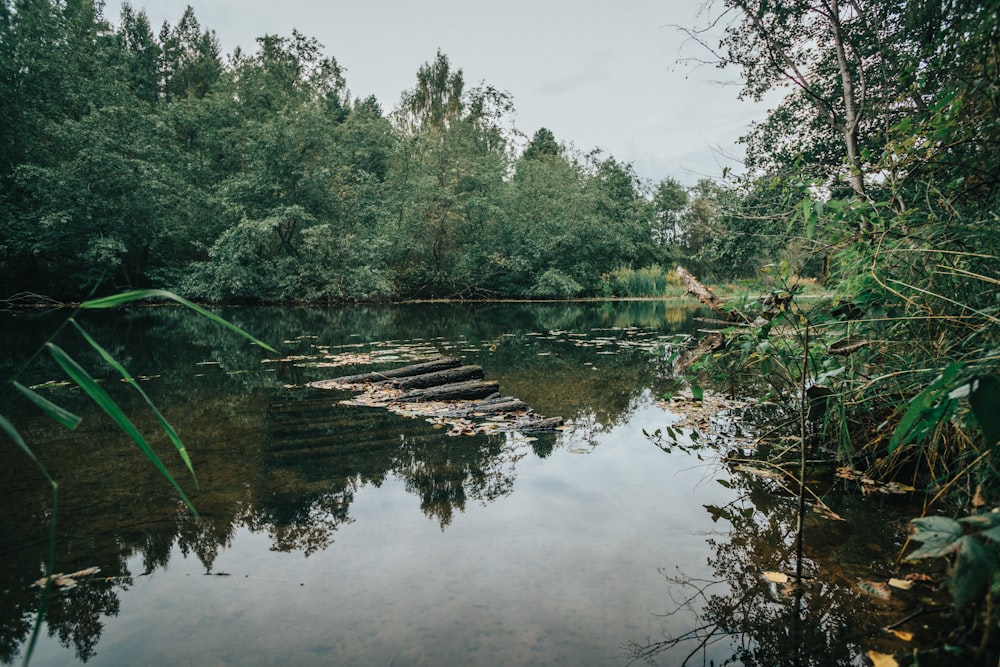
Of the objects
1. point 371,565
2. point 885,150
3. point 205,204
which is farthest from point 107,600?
point 205,204

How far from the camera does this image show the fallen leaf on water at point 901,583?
2.24m

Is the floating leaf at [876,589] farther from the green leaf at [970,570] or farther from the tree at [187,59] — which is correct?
the tree at [187,59]

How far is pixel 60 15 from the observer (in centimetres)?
2084

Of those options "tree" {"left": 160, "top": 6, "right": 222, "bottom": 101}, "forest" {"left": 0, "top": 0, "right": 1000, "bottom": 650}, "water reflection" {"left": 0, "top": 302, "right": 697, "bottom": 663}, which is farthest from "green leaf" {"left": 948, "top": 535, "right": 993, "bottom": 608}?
"tree" {"left": 160, "top": 6, "right": 222, "bottom": 101}

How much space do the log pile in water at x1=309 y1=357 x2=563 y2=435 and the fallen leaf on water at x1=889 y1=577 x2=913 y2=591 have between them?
2962mm

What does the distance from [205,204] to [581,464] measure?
23347 mm

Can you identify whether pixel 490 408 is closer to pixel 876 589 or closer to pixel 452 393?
pixel 452 393

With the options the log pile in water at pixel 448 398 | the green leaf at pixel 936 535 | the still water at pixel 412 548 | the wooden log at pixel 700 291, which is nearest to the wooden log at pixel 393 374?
the log pile in water at pixel 448 398

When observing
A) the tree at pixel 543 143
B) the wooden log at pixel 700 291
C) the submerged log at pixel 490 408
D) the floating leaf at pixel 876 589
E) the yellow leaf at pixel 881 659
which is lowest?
the floating leaf at pixel 876 589

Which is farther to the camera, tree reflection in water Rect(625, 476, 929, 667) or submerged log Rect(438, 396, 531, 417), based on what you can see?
submerged log Rect(438, 396, 531, 417)

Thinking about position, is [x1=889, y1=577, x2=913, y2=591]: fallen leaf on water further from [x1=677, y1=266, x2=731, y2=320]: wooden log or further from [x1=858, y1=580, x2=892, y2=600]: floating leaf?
[x1=677, y1=266, x2=731, y2=320]: wooden log

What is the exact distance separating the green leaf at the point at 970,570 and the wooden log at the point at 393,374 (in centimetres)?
583

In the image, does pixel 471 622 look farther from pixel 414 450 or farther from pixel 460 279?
pixel 460 279

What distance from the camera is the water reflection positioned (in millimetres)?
2539
